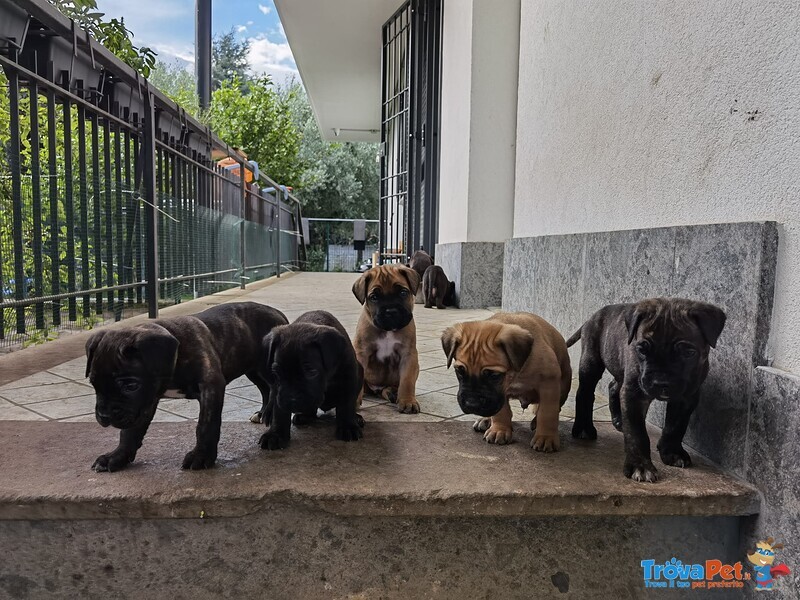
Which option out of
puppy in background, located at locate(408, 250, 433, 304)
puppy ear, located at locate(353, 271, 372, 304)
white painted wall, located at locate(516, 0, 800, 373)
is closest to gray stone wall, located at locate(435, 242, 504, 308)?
puppy in background, located at locate(408, 250, 433, 304)

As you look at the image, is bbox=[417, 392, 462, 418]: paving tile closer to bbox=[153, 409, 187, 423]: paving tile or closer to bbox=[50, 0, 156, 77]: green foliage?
bbox=[153, 409, 187, 423]: paving tile

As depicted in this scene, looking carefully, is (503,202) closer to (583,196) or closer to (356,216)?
(583,196)

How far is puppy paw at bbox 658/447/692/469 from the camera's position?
8.35ft

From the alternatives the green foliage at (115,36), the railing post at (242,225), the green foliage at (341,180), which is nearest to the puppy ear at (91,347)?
the green foliage at (115,36)

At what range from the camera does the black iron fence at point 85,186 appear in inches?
187

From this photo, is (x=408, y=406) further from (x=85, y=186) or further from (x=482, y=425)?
(x=85, y=186)

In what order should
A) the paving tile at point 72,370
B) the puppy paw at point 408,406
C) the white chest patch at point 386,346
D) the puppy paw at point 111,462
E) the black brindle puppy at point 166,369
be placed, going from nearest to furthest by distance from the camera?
1. the black brindle puppy at point 166,369
2. the puppy paw at point 111,462
3. the puppy paw at point 408,406
4. the white chest patch at point 386,346
5. the paving tile at point 72,370

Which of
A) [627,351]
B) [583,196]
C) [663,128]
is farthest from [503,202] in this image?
[627,351]

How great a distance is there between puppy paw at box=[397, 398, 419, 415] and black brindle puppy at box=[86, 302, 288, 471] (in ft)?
3.11

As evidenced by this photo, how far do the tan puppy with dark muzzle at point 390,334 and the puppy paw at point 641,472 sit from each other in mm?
1371

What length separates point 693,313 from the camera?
2277 millimetres

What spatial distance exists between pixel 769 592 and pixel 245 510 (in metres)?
1.91

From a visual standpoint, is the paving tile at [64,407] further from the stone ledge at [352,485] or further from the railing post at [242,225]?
the railing post at [242,225]

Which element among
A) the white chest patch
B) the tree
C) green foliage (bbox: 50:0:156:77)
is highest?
the tree
